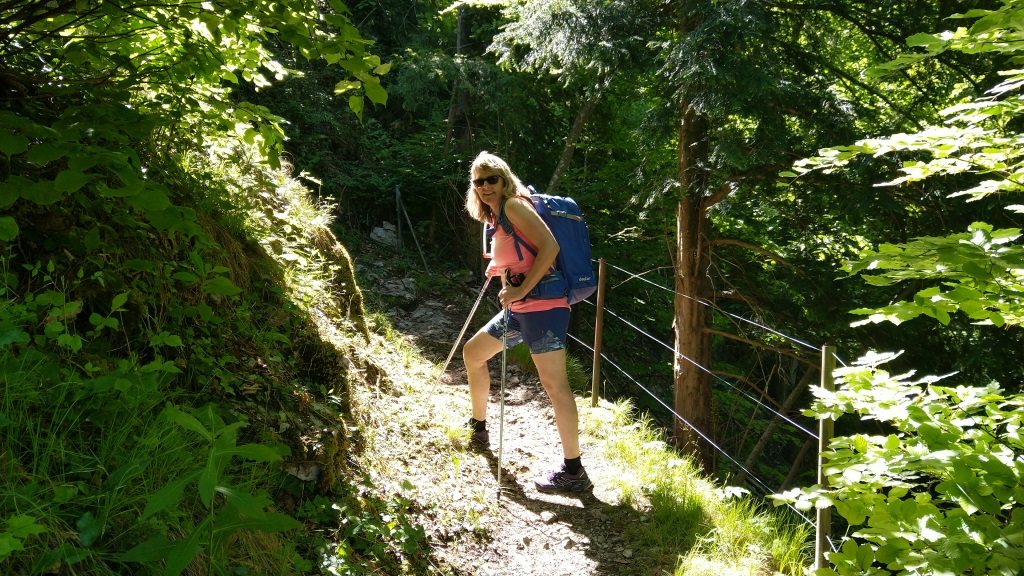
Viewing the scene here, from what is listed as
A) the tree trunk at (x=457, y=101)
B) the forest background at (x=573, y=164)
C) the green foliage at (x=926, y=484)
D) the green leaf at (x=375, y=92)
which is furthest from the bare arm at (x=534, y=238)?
the tree trunk at (x=457, y=101)

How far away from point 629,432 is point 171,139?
4.02 meters

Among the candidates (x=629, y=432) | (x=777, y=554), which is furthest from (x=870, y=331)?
(x=777, y=554)

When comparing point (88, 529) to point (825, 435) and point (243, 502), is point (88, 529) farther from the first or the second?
point (825, 435)

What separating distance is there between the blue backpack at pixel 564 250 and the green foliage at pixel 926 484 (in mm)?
1870

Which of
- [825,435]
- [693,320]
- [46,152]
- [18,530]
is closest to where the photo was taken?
[18,530]

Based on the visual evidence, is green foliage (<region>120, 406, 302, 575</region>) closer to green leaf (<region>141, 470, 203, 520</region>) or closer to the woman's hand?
green leaf (<region>141, 470, 203, 520</region>)

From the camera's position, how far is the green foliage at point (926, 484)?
5.82 feet

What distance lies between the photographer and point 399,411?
475 cm

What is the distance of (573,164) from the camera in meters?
11.3

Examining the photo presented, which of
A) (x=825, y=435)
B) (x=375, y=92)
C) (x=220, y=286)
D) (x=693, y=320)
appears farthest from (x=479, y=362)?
(x=693, y=320)

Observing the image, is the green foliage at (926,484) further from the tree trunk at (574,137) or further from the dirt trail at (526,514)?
the tree trunk at (574,137)

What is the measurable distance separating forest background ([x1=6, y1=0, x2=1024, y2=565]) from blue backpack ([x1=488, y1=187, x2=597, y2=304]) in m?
1.25

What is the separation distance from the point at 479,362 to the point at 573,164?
7.41m

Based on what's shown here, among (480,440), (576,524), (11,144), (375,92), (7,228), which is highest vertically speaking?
(375,92)
